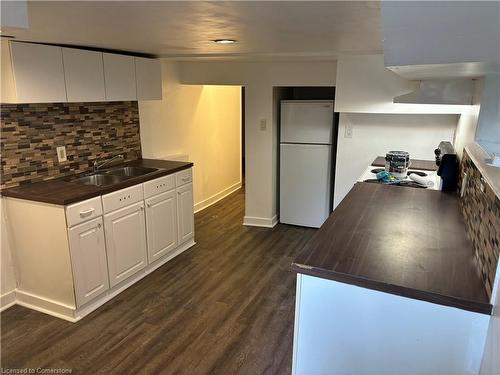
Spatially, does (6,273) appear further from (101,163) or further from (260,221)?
(260,221)

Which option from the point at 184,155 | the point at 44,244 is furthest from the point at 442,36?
the point at 184,155

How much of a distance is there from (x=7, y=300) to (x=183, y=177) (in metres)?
1.76

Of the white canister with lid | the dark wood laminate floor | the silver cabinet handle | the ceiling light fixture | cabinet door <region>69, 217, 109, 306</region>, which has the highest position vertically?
the ceiling light fixture

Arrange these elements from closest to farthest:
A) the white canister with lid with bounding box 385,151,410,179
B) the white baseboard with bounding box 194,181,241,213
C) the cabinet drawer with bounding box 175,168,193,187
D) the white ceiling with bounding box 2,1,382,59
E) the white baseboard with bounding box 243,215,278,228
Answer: the white ceiling with bounding box 2,1,382,59 → the white canister with lid with bounding box 385,151,410,179 → the cabinet drawer with bounding box 175,168,193,187 → the white baseboard with bounding box 243,215,278,228 → the white baseboard with bounding box 194,181,241,213

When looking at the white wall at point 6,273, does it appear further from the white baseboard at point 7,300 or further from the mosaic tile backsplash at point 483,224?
the mosaic tile backsplash at point 483,224

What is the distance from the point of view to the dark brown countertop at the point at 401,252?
1.34 m

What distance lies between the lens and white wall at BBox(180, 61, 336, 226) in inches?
159

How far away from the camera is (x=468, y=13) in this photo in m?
0.90

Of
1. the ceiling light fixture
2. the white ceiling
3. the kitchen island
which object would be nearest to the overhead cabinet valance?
the white ceiling

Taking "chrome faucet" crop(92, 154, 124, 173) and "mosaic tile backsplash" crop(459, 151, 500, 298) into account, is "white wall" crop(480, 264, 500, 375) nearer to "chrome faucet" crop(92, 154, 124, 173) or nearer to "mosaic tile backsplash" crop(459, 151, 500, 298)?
"mosaic tile backsplash" crop(459, 151, 500, 298)

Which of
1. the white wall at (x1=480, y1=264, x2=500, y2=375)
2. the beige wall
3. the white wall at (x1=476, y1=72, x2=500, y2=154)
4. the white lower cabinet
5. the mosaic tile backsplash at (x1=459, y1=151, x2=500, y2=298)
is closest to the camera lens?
the white wall at (x1=480, y1=264, x2=500, y2=375)

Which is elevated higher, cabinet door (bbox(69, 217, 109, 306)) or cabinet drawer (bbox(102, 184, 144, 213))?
cabinet drawer (bbox(102, 184, 144, 213))

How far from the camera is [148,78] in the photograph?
11.6 ft

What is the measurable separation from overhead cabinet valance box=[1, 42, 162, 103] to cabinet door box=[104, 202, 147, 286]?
0.95 metres
